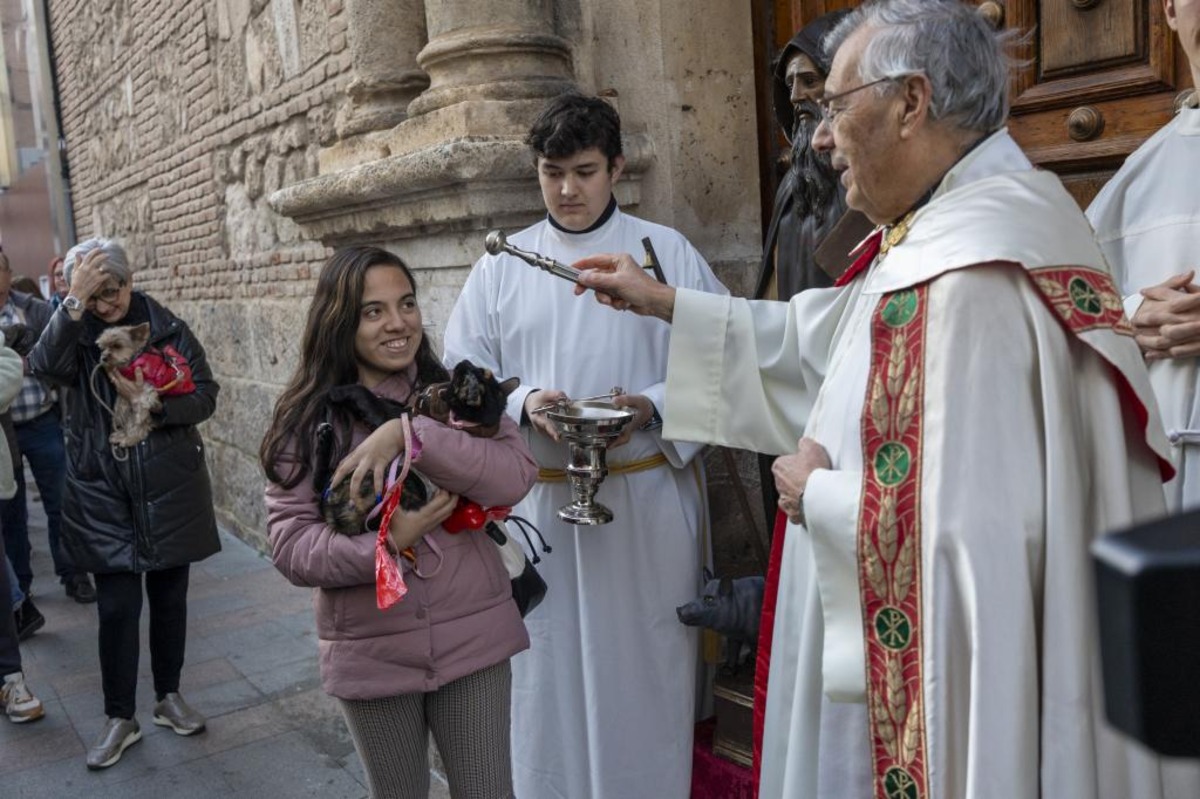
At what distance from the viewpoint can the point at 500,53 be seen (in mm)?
3826

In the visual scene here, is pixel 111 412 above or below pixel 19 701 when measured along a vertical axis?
above

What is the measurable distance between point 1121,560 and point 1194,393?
168 cm

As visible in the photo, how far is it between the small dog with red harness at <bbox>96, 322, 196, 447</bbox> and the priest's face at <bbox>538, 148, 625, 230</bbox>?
1.72m

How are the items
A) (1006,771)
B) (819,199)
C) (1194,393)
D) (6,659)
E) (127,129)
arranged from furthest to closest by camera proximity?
(127,129)
(6,659)
(819,199)
(1194,393)
(1006,771)

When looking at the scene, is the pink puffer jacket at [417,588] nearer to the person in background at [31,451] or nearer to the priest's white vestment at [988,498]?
the priest's white vestment at [988,498]

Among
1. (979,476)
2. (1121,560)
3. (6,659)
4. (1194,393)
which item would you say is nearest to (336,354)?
(979,476)

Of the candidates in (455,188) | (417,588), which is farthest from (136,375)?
(417,588)

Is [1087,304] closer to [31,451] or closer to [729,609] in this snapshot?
[729,609]

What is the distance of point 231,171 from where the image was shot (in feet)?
23.5

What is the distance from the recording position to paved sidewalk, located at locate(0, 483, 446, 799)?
3928 millimetres

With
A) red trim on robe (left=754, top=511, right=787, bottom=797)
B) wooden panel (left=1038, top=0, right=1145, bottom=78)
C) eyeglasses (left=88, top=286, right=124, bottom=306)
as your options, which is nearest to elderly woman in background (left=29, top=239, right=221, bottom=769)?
eyeglasses (left=88, top=286, right=124, bottom=306)

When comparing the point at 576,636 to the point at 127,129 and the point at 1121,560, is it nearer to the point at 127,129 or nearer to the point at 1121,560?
the point at 1121,560

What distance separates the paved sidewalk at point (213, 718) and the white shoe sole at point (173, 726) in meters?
0.03

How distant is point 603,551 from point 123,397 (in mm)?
1994
